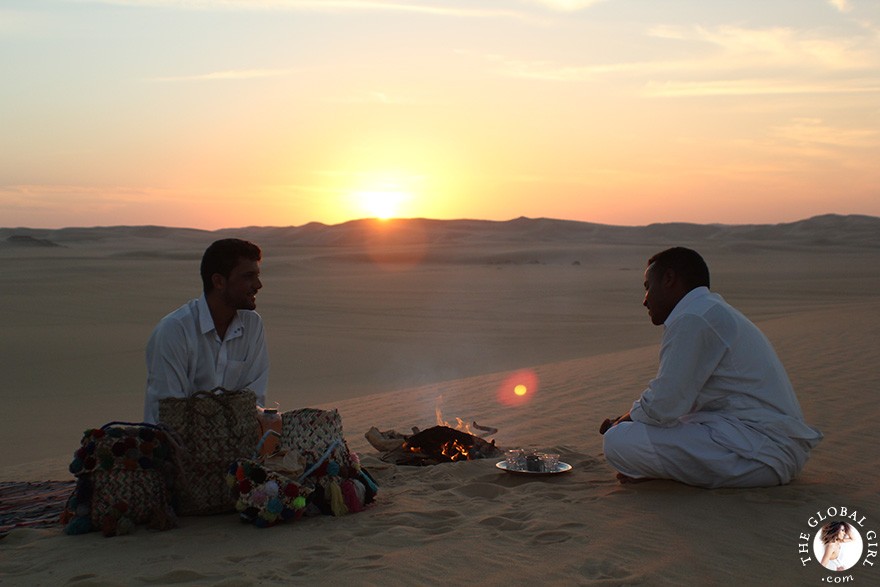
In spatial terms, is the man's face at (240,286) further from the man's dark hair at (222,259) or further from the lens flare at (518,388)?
the lens flare at (518,388)

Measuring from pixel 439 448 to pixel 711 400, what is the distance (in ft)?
7.72

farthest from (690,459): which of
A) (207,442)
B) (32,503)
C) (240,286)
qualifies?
(32,503)

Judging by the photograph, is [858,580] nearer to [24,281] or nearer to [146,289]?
[146,289]

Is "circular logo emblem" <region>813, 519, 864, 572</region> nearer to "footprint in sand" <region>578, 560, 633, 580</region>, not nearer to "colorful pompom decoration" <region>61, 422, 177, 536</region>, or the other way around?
"footprint in sand" <region>578, 560, 633, 580</region>

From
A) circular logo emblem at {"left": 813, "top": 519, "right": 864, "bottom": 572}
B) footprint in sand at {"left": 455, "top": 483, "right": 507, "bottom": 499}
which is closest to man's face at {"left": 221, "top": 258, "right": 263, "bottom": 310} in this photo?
footprint in sand at {"left": 455, "top": 483, "right": 507, "bottom": 499}

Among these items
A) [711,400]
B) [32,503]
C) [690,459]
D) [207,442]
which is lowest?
[32,503]

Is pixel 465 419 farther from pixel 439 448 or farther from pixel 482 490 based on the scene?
pixel 482 490

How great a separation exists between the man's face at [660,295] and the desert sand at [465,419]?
1060mm

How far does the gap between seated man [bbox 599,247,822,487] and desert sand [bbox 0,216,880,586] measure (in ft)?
0.54

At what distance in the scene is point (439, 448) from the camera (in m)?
6.71

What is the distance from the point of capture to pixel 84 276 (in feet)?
114

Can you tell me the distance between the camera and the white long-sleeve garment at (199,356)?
5270 millimetres

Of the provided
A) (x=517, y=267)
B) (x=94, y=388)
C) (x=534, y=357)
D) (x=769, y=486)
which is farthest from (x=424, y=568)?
(x=517, y=267)

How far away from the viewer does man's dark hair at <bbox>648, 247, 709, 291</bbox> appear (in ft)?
16.9
